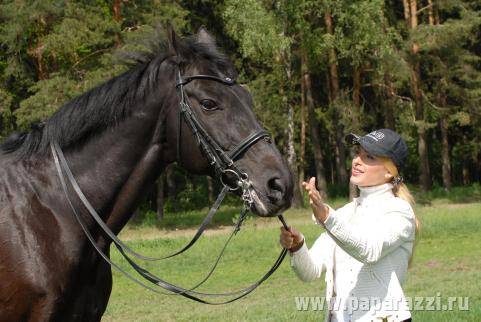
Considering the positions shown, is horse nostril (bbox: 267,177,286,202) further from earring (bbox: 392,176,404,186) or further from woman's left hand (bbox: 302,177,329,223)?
earring (bbox: 392,176,404,186)

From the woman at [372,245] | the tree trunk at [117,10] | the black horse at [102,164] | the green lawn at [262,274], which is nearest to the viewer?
the black horse at [102,164]

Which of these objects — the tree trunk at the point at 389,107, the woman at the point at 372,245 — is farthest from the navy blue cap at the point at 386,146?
the tree trunk at the point at 389,107

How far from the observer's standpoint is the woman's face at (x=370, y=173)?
4.02m

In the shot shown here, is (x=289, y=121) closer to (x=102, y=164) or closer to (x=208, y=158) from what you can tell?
(x=102, y=164)

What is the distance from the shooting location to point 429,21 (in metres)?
36.0

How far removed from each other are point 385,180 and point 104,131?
1.69 metres

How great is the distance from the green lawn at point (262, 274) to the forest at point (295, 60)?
23.0ft

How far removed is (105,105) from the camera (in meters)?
4.02

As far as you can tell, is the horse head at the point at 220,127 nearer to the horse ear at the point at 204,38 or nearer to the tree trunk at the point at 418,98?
the horse ear at the point at 204,38

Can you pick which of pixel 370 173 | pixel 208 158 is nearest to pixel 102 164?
pixel 208 158

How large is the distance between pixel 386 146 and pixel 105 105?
5.48 feet

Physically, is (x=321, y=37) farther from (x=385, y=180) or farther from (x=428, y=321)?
(x=385, y=180)

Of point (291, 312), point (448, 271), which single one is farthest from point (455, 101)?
point (291, 312)

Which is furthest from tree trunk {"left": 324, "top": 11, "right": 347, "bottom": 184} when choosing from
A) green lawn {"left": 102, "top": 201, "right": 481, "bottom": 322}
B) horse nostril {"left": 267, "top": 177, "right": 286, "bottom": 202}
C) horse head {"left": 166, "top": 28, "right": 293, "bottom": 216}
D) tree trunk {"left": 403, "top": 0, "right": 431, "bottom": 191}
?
horse nostril {"left": 267, "top": 177, "right": 286, "bottom": 202}
